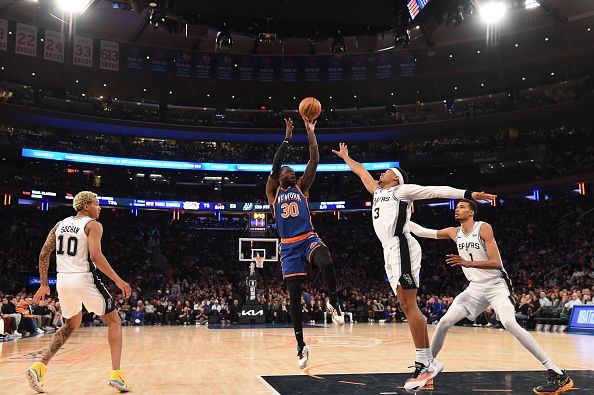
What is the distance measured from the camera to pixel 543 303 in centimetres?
1795

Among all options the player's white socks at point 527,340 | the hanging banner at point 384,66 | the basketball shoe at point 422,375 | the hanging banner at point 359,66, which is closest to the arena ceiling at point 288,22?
the hanging banner at point 359,66

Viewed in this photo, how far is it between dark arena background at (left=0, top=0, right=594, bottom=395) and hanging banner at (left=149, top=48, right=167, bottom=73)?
0.38 ft

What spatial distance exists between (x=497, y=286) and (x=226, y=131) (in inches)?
1154

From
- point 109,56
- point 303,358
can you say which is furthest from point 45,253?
point 109,56

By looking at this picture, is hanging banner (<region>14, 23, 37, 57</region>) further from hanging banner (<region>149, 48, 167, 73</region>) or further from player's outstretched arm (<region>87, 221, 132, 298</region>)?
player's outstretched arm (<region>87, 221, 132, 298</region>)

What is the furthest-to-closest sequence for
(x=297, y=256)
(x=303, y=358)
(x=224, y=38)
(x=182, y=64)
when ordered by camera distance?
(x=182, y=64) < (x=224, y=38) < (x=297, y=256) < (x=303, y=358)

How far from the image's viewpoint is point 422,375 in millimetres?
5258

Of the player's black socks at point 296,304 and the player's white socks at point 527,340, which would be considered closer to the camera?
the player's white socks at point 527,340

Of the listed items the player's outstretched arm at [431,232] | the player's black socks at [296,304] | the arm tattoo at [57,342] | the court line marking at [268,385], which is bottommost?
the court line marking at [268,385]

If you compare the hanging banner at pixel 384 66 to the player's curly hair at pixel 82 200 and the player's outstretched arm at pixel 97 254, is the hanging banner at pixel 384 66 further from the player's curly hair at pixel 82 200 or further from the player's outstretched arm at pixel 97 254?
the player's outstretched arm at pixel 97 254

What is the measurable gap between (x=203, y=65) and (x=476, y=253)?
27.9 m

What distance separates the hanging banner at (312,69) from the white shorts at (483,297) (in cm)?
2746

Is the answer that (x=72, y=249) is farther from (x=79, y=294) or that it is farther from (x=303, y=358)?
(x=303, y=358)

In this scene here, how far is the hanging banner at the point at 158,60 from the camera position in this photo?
3075 cm
